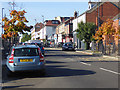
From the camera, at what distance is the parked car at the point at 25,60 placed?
1061 cm

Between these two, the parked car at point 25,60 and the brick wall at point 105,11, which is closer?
the parked car at point 25,60

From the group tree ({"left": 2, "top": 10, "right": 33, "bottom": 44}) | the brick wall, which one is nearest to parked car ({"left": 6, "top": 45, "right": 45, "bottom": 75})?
tree ({"left": 2, "top": 10, "right": 33, "bottom": 44})

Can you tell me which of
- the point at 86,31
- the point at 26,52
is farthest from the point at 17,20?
the point at 26,52

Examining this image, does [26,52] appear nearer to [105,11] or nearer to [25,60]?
[25,60]

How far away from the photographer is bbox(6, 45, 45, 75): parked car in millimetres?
10609

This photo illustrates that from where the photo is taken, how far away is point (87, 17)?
56.3 meters

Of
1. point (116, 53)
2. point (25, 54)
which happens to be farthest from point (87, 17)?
point (25, 54)

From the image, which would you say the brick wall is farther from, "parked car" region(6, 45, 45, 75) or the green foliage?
"parked car" region(6, 45, 45, 75)

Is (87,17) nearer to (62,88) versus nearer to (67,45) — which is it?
(67,45)

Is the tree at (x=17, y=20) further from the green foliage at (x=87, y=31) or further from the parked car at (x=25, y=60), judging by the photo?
the parked car at (x=25, y=60)

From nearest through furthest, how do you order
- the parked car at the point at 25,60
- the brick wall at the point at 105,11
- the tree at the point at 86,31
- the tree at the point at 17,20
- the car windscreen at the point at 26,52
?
the parked car at the point at 25,60 → the car windscreen at the point at 26,52 → the tree at the point at 17,20 → the tree at the point at 86,31 → the brick wall at the point at 105,11

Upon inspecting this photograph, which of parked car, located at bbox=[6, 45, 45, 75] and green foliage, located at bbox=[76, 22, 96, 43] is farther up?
green foliage, located at bbox=[76, 22, 96, 43]

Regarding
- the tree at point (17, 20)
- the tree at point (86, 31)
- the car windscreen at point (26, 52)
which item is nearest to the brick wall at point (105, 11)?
the tree at point (86, 31)

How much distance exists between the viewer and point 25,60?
10711mm
